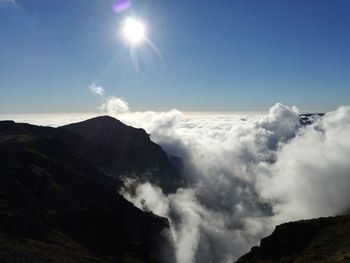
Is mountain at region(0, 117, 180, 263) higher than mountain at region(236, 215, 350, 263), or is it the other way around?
mountain at region(0, 117, 180, 263)

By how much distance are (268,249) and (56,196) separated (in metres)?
84.6

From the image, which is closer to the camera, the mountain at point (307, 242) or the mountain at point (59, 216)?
the mountain at point (307, 242)

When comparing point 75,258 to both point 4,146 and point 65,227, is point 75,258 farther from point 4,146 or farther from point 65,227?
point 4,146

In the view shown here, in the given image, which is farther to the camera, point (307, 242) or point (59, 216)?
point (59, 216)

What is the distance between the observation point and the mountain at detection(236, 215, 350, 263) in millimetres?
76188

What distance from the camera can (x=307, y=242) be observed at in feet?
290

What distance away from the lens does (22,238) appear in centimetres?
10238

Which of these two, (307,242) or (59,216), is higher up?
(59,216)

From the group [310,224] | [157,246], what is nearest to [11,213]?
[310,224]

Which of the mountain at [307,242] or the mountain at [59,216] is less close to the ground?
the mountain at [59,216]

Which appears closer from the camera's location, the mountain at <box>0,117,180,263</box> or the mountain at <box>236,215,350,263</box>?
the mountain at <box>236,215,350,263</box>

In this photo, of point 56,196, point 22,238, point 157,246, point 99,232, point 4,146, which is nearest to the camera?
point 22,238

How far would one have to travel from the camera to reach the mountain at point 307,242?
76.2 metres

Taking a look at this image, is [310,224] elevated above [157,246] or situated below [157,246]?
below
